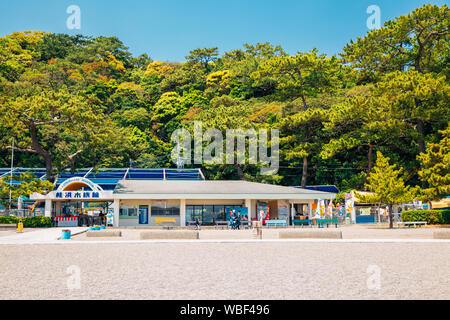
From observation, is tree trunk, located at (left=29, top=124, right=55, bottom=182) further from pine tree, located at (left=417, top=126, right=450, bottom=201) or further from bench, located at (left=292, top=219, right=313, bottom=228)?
pine tree, located at (left=417, top=126, right=450, bottom=201)

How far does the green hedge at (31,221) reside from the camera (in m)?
36.3

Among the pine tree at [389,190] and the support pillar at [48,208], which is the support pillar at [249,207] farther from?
the support pillar at [48,208]

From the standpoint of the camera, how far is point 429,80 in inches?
1661

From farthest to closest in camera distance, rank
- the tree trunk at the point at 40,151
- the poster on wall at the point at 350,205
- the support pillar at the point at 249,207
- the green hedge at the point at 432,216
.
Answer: the tree trunk at the point at 40,151 < the poster on wall at the point at 350,205 < the support pillar at the point at 249,207 < the green hedge at the point at 432,216

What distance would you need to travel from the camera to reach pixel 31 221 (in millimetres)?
36812

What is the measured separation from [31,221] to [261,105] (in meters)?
35.1

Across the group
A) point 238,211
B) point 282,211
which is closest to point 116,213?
point 238,211

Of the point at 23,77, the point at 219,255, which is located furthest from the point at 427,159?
the point at 23,77

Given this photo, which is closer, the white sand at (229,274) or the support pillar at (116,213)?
the white sand at (229,274)

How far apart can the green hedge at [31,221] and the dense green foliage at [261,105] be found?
697 centimetres

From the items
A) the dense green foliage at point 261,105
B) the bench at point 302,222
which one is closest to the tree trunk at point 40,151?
the dense green foliage at point 261,105

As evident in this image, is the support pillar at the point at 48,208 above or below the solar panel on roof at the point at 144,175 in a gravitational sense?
below

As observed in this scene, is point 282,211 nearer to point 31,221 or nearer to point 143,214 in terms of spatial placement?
point 143,214
